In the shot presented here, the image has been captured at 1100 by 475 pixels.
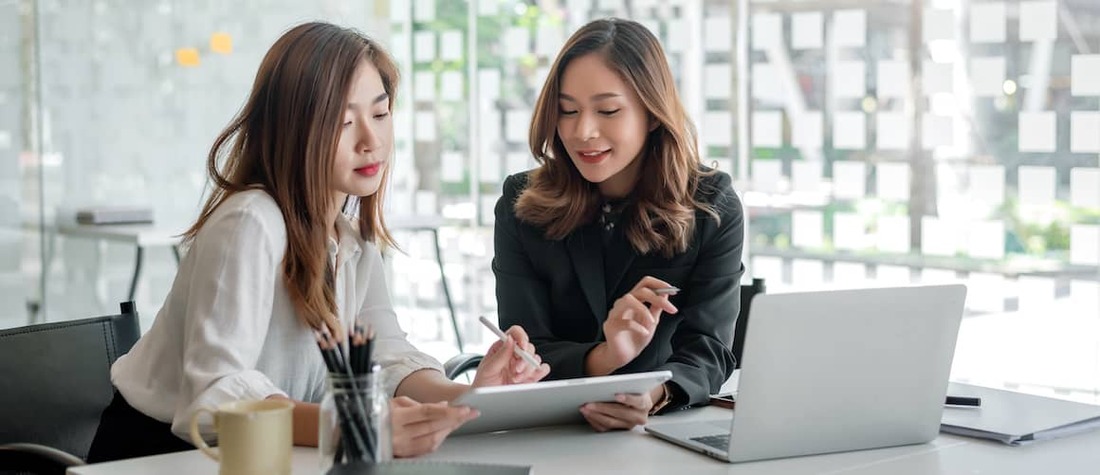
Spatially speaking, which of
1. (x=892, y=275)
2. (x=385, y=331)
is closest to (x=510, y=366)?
(x=385, y=331)

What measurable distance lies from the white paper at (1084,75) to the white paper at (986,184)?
0.37 meters

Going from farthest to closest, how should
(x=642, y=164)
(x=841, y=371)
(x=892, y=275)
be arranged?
(x=892, y=275), (x=642, y=164), (x=841, y=371)

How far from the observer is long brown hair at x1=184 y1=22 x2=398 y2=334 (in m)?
1.78

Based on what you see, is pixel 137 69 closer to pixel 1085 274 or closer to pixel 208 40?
pixel 208 40

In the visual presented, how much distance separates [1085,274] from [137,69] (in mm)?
3705

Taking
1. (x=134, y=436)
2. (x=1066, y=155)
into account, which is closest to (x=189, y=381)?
(x=134, y=436)

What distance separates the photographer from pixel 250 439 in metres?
1.30

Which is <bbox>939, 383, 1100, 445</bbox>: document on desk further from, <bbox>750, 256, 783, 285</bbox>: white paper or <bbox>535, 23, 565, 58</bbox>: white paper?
<bbox>535, 23, 565, 58</bbox>: white paper

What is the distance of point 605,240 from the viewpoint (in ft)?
7.54

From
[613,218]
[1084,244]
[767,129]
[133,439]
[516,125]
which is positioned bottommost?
[133,439]

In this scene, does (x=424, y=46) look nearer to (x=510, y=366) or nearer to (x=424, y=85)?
(x=424, y=85)

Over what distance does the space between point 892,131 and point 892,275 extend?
0.54 meters

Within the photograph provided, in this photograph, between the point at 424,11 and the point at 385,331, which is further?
the point at 424,11

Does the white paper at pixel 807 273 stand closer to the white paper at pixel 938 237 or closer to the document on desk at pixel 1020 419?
the white paper at pixel 938 237
